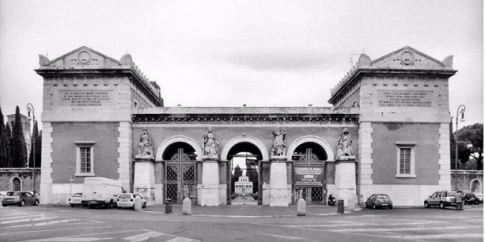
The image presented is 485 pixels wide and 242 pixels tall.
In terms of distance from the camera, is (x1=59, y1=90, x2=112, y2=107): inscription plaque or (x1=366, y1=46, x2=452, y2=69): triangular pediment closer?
(x1=366, y1=46, x2=452, y2=69): triangular pediment

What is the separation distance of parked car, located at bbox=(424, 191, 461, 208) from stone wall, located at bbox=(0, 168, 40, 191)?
3538 cm

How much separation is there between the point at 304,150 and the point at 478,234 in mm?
21913

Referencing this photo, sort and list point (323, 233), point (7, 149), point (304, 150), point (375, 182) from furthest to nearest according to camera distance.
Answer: point (7, 149)
point (304, 150)
point (375, 182)
point (323, 233)

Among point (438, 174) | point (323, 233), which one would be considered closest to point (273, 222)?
point (323, 233)

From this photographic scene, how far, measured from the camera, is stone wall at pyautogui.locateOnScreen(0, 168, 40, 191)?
165ft

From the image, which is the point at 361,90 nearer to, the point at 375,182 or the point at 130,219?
the point at 375,182

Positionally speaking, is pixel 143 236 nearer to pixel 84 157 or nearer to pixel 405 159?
pixel 84 157

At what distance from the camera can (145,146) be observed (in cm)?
3556

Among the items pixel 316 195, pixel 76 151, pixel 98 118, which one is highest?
pixel 98 118

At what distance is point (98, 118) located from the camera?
→ 35625 millimetres

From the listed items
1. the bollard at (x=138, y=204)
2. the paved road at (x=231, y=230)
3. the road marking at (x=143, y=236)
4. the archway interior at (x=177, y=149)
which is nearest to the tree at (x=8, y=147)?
the archway interior at (x=177, y=149)

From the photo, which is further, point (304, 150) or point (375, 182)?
point (304, 150)

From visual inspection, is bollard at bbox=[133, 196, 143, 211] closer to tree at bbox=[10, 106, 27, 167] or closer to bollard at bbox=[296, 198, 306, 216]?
bollard at bbox=[296, 198, 306, 216]

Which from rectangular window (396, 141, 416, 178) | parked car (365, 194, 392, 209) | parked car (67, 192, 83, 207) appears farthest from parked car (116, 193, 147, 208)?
rectangular window (396, 141, 416, 178)
